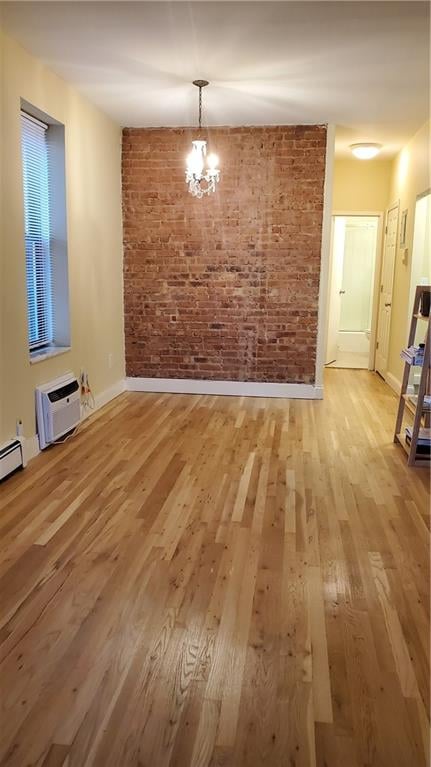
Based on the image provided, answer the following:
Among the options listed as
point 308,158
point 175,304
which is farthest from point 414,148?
point 175,304

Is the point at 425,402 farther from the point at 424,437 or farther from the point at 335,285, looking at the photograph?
the point at 335,285

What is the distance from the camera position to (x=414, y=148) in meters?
5.85

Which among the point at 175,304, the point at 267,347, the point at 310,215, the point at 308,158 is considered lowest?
the point at 267,347

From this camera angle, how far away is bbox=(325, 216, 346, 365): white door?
803 centimetres

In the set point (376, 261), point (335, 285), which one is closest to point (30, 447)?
point (376, 261)

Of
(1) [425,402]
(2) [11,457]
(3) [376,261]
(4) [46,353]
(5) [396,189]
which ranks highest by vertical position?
(5) [396,189]

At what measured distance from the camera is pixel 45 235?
445 centimetres

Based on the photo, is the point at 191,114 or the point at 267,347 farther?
the point at 267,347

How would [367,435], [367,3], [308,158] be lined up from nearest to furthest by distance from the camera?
[367,3]
[367,435]
[308,158]

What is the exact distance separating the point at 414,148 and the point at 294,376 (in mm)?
2616

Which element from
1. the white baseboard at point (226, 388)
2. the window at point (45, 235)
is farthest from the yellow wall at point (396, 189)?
the window at point (45, 235)

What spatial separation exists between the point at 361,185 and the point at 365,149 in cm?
120

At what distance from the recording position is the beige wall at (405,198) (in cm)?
543

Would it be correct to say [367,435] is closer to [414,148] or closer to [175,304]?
[175,304]
